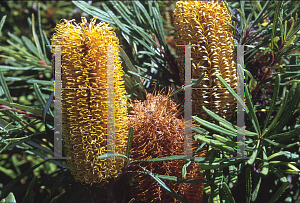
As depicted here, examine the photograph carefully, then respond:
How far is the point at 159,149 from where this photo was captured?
0.31 metres

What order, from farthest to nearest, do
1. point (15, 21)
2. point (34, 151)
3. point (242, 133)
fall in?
1. point (15, 21)
2. point (34, 151)
3. point (242, 133)

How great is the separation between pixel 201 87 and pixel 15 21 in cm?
53

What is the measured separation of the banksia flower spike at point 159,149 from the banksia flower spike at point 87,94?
0.10ft

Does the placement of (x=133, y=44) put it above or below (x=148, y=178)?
above

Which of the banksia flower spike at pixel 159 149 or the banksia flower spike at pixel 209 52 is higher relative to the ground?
the banksia flower spike at pixel 209 52

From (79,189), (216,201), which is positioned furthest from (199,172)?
(79,189)

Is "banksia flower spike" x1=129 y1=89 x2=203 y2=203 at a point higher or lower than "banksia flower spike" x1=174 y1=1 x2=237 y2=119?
lower

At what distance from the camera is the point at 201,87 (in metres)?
0.33

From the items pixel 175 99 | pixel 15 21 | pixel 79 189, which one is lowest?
pixel 79 189

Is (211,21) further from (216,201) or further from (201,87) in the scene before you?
(216,201)

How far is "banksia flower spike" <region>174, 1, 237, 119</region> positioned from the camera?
1.09ft

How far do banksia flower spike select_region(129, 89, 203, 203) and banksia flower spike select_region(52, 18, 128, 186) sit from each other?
30 mm

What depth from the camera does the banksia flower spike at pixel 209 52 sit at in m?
0.33

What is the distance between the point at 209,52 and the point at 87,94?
16 centimetres
